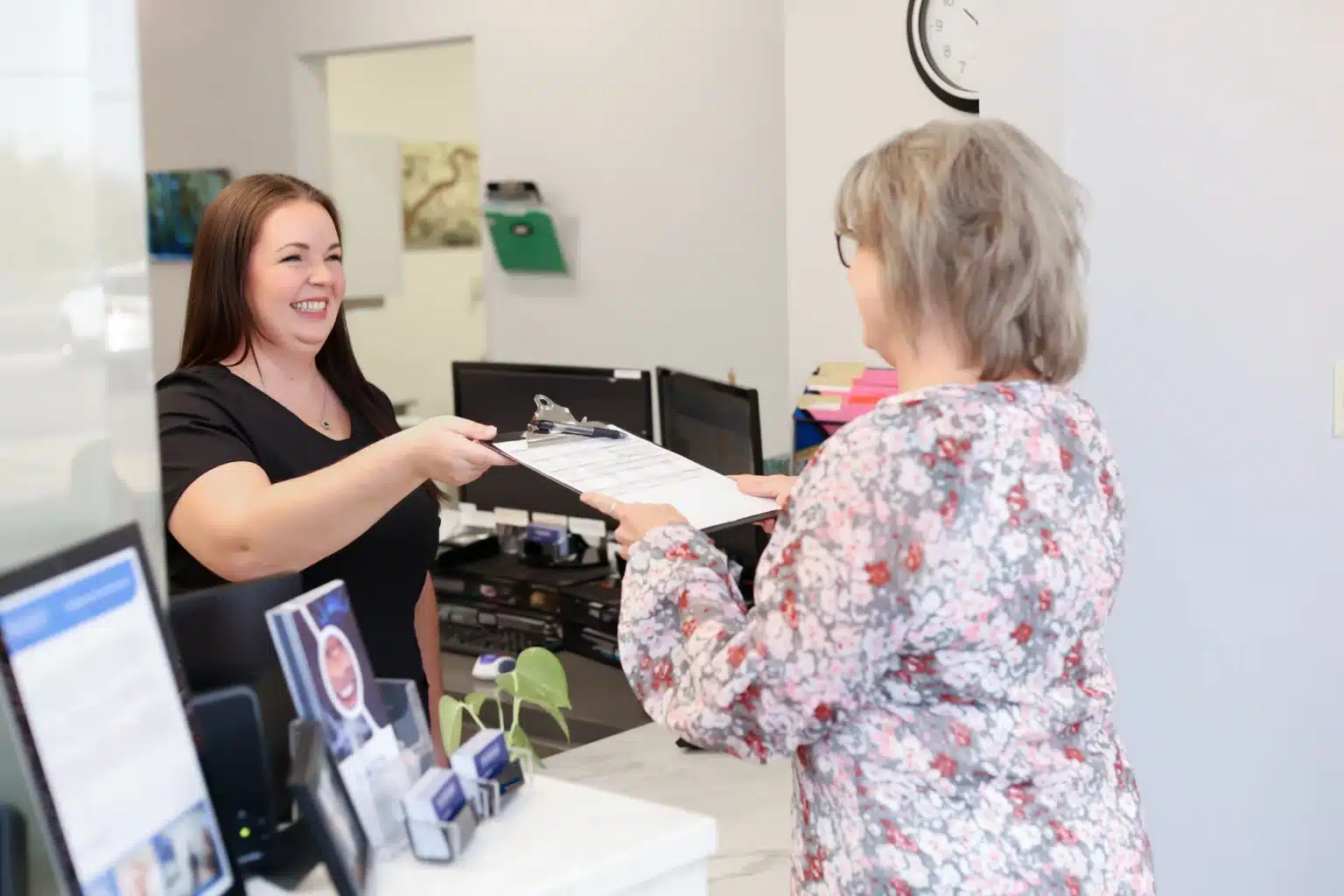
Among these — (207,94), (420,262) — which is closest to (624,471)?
(207,94)

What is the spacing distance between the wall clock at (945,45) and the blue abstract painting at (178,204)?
11.1 feet

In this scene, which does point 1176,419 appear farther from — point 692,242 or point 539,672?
point 692,242

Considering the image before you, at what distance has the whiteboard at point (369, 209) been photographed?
5.93 metres

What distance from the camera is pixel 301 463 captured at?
193 centimetres

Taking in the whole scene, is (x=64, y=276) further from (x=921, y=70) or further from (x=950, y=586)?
(x=921, y=70)

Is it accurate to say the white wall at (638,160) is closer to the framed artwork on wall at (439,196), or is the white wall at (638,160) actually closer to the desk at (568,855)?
the framed artwork on wall at (439,196)

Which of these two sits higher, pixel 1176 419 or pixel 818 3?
pixel 818 3

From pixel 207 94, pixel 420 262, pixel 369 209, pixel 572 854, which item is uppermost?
pixel 207 94

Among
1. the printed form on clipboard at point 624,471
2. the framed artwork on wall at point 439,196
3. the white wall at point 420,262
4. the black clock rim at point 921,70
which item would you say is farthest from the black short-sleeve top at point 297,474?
the framed artwork on wall at point 439,196

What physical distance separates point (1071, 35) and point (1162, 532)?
2.51 feet

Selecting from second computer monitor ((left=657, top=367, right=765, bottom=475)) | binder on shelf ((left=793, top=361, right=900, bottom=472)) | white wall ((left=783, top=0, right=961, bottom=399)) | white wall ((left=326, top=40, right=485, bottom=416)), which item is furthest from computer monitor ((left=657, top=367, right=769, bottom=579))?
white wall ((left=326, top=40, right=485, bottom=416))

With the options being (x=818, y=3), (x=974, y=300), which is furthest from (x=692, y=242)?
(x=974, y=300)

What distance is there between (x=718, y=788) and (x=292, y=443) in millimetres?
1085

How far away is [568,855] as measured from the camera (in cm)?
115
